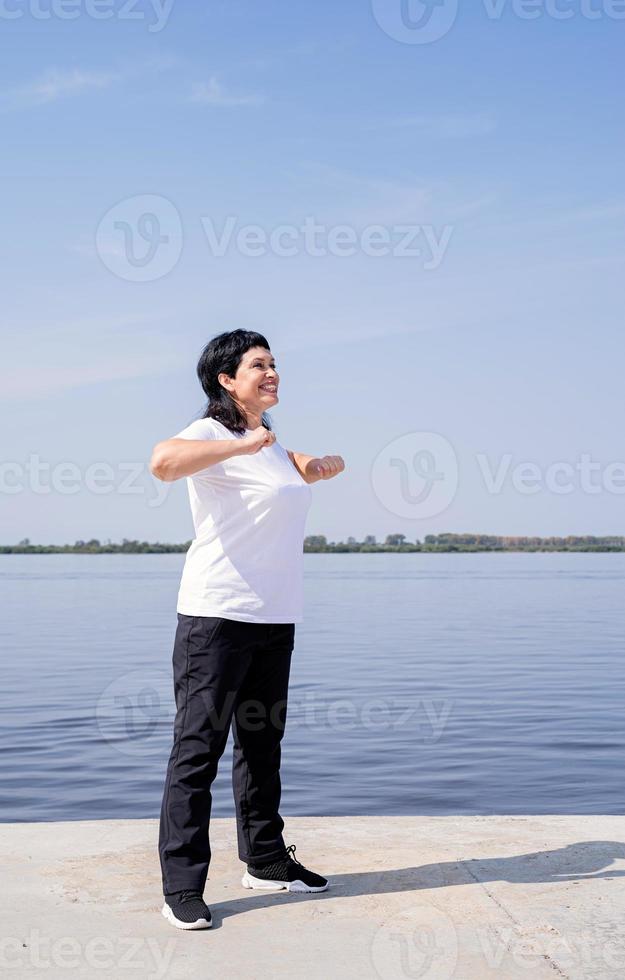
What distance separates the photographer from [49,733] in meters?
12.4

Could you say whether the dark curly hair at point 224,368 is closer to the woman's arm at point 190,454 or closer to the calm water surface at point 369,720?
the woman's arm at point 190,454

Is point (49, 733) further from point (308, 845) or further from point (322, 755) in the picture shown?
point (308, 845)

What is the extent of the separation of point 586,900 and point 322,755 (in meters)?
7.48

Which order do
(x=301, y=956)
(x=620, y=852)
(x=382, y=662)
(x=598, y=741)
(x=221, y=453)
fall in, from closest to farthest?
(x=301, y=956) < (x=221, y=453) < (x=620, y=852) < (x=598, y=741) < (x=382, y=662)

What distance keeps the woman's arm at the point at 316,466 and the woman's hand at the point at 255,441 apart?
0.47 m

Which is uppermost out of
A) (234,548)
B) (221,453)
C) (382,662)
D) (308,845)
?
(221,453)

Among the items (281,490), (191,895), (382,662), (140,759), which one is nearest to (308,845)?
(191,895)

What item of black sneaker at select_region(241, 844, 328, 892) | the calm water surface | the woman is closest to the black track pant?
the woman

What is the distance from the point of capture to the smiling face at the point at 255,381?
4156 millimetres

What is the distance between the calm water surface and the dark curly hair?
518 centimetres

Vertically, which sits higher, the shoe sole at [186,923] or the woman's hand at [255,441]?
the woman's hand at [255,441]

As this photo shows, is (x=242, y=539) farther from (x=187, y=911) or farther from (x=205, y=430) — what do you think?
(x=187, y=911)

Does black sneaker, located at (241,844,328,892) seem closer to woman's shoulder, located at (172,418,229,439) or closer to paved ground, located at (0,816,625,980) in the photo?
paved ground, located at (0,816,625,980)

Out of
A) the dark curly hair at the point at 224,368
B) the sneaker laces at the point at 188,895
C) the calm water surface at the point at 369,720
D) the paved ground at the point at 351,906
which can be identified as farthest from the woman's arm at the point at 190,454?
the calm water surface at the point at 369,720
